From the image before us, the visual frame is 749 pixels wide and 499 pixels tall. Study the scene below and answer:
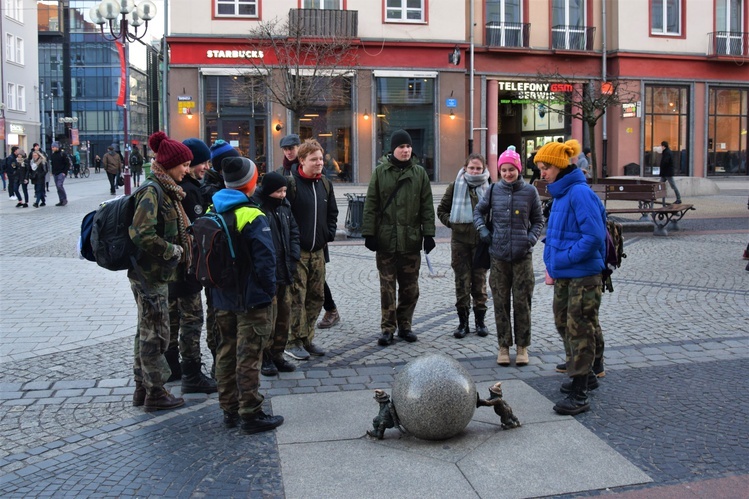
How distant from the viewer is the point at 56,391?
5.96 metres

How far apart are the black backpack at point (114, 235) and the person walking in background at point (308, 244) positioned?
5.86 ft

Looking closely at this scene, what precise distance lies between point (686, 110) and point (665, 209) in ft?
67.7

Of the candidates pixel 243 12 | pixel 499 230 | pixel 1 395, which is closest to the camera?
pixel 1 395

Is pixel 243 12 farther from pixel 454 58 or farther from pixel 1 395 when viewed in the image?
pixel 1 395

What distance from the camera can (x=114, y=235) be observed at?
209 inches

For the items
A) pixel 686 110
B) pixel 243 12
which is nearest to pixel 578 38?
pixel 686 110

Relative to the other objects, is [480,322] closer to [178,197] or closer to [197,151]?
[197,151]

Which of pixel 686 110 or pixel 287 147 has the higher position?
pixel 686 110

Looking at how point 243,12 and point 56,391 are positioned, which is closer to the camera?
point 56,391

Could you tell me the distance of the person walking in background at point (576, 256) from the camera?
17.7 feet

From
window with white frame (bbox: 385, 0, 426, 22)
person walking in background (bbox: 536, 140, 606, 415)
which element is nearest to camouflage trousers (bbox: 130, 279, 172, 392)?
person walking in background (bbox: 536, 140, 606, 415)

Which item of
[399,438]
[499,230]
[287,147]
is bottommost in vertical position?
[399,438]

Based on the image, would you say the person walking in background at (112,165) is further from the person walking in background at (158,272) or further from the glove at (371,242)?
the person walking in background at (158,272)

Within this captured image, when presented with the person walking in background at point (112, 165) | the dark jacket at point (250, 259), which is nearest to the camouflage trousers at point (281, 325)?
the dark jacket at point (250, 259)
